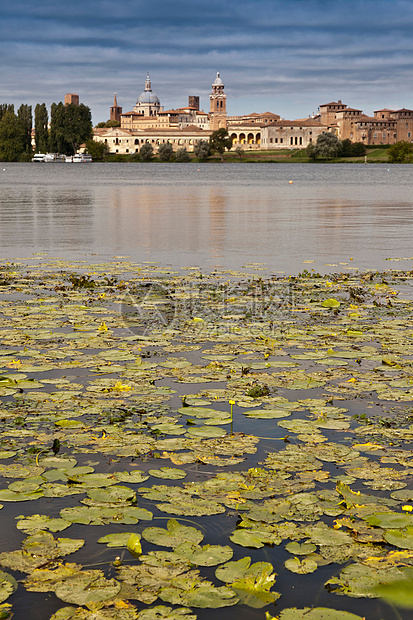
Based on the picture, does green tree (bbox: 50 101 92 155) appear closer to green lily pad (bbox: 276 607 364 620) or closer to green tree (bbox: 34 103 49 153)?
green tree (bbox: 34 103 49 153)

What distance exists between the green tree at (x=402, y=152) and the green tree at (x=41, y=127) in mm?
71413

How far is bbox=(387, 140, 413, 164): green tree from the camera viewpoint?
15088 cm

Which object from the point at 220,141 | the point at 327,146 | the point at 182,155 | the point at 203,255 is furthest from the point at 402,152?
the point at 203,255

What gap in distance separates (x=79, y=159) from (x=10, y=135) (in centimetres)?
3873

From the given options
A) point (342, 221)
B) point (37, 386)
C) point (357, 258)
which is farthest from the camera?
point (342, 221)

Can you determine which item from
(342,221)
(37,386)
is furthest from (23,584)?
(342,221)

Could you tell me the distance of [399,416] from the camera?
5.69 m

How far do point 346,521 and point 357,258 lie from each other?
12107 millimetres

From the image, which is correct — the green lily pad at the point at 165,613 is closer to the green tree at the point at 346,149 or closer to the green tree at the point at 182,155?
the green tree at the point at 346,149

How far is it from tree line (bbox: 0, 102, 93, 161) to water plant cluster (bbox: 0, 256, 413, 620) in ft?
460

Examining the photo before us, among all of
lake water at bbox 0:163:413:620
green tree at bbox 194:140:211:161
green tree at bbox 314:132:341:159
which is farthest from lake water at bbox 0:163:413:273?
green tree at bbox 194:140:211:161

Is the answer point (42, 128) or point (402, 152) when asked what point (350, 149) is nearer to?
point (402, 152)

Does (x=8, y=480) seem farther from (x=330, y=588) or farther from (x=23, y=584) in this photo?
(x=330, y=588)

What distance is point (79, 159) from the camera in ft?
591
